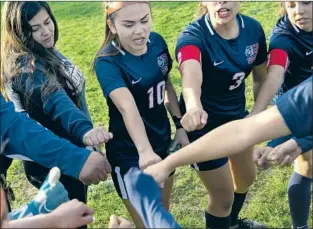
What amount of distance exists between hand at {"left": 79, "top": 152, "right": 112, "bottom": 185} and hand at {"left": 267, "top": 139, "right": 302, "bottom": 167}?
0.72 metres

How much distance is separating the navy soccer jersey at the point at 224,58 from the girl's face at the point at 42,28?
26.3 inches

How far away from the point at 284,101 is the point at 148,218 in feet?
2.12

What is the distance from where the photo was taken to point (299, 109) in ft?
6.77

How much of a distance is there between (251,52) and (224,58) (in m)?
0.17

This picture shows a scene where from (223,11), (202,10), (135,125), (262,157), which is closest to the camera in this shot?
(262,157)

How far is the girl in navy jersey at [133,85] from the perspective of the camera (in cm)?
282

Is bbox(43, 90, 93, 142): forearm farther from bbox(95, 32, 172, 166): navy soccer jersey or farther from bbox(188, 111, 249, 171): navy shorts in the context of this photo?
bbox(188, 111, 249, 171): navy shorts

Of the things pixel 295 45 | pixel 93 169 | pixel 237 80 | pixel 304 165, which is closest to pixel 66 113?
pixel 93 169

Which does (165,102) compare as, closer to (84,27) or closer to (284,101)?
(284,101)

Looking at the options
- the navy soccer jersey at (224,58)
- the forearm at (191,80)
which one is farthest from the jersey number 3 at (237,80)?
the forearm at (191,80)

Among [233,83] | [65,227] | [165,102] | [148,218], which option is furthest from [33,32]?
[148,218]

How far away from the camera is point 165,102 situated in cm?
324

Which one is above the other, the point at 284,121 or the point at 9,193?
the point at 284,121

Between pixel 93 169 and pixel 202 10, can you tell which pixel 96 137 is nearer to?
pixel 93 169
